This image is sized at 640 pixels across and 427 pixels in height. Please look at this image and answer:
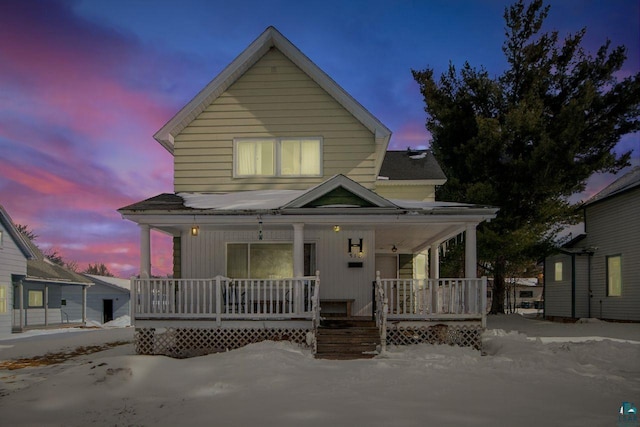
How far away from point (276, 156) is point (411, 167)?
8274 mm

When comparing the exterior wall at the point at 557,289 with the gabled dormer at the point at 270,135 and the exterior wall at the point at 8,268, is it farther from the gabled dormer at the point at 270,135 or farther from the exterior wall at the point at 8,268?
the exterior wall at the point at 8,268

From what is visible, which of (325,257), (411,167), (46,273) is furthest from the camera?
(46,273)

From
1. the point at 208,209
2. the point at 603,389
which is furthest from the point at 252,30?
the point at 603,389

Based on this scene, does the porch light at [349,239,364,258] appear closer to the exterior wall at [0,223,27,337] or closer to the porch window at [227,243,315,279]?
the porch window at [227,243,315,279]

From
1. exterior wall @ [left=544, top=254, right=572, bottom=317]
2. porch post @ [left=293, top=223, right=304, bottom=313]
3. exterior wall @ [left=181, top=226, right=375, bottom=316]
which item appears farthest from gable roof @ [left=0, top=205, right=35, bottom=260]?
exterior wall @ [left=544, top=254, right=572, bottom=317]

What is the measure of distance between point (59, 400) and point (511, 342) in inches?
396

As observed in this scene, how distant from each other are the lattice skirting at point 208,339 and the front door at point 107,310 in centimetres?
2555

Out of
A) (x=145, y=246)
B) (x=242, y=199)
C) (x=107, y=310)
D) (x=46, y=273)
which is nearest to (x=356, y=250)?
(x=242, y=199)

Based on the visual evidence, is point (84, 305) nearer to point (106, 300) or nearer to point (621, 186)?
point (106, 300)

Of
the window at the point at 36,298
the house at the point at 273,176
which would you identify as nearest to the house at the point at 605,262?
the house at the point at 273,176

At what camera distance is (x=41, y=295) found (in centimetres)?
2681

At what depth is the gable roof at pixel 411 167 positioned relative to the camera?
768 inches

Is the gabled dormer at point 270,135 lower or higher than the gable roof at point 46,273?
higher

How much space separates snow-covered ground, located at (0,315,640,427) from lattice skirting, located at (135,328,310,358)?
76 cm
